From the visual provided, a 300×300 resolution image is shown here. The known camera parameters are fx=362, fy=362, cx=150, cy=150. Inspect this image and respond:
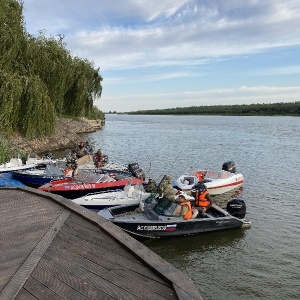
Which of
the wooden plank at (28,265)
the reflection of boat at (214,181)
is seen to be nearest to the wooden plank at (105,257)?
the wooden plank at (28,265)

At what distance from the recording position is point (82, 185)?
16.5 metres

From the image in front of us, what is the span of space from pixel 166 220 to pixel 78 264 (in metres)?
8.23

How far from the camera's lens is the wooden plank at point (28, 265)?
11.7 feet

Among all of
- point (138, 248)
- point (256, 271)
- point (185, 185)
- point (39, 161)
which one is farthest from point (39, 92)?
point (138, 248)

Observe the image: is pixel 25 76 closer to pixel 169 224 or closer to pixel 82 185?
pixel 82 185

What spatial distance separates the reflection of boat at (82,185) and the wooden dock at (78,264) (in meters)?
10.4

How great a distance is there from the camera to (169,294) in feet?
11.9

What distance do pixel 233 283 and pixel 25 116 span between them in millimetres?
17899

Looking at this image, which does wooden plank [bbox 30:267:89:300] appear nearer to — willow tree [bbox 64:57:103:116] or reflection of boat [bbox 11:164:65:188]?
reflection of boat [bbox 11:164:65:188]

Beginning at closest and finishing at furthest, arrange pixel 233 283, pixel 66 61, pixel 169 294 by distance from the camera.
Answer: pixel 169 294
pixel 233 283
pixel 66 61

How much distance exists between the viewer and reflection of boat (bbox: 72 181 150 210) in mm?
14266

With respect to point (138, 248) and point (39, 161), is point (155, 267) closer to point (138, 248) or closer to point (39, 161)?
point (138, 248)

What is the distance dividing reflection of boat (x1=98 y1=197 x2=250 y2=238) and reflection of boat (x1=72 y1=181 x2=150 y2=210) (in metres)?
0.63

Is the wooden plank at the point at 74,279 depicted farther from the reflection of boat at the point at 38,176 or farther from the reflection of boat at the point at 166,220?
the reflection of boat at the point at 38,176
